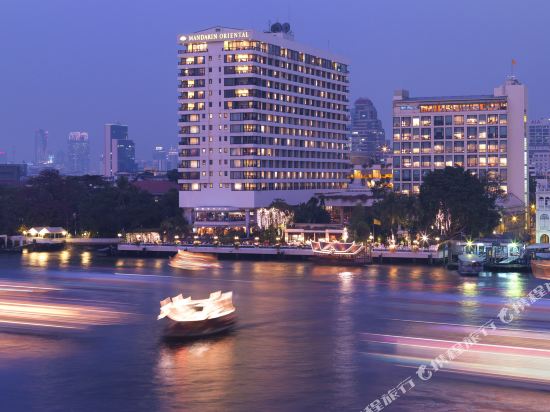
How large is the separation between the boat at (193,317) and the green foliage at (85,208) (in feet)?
227

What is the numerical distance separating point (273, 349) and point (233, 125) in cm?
8660

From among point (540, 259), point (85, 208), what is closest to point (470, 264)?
point (540, 259)

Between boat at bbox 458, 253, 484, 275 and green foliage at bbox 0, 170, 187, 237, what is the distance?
46.5 m

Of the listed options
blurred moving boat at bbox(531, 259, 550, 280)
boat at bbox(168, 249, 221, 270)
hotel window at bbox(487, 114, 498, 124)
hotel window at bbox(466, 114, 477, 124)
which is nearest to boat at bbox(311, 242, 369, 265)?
boat at bbox(168, 249, 221, 270)

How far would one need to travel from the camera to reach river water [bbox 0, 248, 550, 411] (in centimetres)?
3459

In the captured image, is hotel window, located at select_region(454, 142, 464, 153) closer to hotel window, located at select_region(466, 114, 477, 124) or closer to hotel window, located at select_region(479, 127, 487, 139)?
hotel window, located at select_region(479, 127, 487, 139)

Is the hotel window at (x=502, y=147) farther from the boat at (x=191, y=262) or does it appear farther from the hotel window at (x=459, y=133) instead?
the boat at (x=191, y=262)

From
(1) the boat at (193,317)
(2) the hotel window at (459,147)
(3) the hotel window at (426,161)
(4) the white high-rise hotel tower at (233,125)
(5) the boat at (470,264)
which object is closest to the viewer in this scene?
(1) the boat at (193,317)

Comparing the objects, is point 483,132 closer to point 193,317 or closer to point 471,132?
point 471,132

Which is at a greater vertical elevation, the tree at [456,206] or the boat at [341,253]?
the tree at [456,206]

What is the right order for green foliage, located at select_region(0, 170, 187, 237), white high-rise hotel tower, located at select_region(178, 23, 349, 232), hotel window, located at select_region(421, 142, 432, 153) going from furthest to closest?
hotel window, located at select_region(421, 142, 432, 153) → white high-rise hotel tower, located at select_region(178, 23, 349, 232) → green foliage, located at select_region(0, 170, 187, 237)

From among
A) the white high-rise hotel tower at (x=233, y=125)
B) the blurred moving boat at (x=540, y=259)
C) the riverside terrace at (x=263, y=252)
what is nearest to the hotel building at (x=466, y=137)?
the white high-rise hotel tower at (x=233, y=125)

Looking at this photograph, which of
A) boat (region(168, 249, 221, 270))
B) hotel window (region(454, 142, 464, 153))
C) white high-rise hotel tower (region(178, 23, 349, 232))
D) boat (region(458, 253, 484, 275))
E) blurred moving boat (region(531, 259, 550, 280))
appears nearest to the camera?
blurred moving boat (region(531, 259, 550, 280))

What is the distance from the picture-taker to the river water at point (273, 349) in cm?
3459
